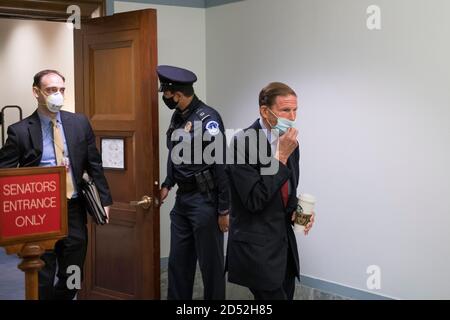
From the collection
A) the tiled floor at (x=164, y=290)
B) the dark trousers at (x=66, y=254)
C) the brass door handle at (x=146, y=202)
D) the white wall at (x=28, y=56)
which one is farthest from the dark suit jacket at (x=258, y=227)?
the white wall at (x=28, y=56)

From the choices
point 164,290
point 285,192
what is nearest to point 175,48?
point 164,290

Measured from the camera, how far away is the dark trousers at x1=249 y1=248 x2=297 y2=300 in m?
2.78

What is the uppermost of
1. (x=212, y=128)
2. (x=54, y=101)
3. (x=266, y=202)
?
(x=54, y=101)

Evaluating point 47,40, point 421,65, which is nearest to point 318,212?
point 421,65

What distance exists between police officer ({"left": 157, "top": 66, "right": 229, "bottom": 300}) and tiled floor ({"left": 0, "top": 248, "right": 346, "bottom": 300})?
2.09 ft

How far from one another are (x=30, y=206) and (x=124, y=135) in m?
2.12

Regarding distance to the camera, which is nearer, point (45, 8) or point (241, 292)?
point (45, 8)

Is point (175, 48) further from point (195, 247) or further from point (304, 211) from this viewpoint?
point (304, 211)

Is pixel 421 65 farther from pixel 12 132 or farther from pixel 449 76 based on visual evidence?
pixel 12 132

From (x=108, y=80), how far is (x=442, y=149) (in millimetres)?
2092

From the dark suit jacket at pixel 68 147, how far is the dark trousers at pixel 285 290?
3.99 feet

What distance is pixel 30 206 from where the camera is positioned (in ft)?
6.42

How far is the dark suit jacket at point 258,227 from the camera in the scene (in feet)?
8.91

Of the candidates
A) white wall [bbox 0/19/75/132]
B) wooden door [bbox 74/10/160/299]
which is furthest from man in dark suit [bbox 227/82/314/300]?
white wall [bbox 0/19/75/132]
